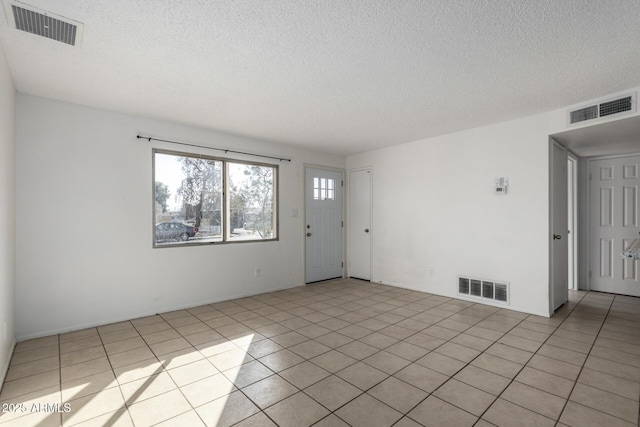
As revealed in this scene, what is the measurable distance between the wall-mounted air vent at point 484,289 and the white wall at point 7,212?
5.06 metres

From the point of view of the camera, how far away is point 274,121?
4.04 metres

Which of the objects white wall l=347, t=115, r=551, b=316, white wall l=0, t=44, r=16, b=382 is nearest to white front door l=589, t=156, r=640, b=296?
white wall l=347, t=115, r=551, b=316

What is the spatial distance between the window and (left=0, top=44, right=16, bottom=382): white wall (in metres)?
1.31

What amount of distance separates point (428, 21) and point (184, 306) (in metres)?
4.21

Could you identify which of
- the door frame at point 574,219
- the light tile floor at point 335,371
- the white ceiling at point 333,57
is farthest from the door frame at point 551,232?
the door frame at point 574,219

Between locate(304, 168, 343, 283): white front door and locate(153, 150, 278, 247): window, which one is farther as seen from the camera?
locate(304, 168, 343, 283): white front door

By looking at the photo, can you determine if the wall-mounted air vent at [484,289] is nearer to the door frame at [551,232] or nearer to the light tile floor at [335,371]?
the light tile floor at [335,371]

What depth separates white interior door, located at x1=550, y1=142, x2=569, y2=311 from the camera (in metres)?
3.87

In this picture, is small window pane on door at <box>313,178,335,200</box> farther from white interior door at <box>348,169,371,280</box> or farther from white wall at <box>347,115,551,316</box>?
white wall at <box>347,115,551,316</box>

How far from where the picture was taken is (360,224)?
6.03 meters

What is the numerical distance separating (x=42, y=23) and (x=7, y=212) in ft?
5.38

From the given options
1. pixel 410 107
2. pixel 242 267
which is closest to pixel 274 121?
pixel 410 107

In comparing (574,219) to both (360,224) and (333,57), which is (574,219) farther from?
(333,57)

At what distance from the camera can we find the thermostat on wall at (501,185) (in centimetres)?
409
